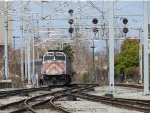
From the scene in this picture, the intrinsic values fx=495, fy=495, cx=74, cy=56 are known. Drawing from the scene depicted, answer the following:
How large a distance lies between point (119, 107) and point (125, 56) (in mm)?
58048

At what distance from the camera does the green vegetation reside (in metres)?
74.0

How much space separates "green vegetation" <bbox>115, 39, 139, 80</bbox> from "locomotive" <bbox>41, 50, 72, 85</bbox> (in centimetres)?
2683

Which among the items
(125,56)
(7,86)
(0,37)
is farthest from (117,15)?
(0,37)

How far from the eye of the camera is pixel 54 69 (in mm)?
47031

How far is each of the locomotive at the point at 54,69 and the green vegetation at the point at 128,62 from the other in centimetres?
2683

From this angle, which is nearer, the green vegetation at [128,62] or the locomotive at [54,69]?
the locomotive at [54,69]

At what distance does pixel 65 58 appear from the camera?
156 ft

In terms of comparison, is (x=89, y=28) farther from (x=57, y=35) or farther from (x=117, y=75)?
(x=117, y=75)

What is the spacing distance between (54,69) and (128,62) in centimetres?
3180

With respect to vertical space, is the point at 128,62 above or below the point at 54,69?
above

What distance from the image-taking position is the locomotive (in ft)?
154

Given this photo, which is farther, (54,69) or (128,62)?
(128,62)

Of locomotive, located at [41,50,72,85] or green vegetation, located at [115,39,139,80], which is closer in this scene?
locomotive, located at [41,50,72,85]

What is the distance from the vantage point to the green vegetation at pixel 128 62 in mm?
74000
